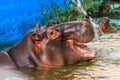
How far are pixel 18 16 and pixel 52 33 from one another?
243 centimetres

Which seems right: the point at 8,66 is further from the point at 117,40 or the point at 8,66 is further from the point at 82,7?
the point at 82,7

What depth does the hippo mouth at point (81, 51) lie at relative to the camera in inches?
160

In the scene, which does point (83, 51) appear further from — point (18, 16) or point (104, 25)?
point (18, 16)

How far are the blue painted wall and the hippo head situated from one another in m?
2.02

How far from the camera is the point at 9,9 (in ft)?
20.4

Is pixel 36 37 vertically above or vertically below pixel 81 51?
above

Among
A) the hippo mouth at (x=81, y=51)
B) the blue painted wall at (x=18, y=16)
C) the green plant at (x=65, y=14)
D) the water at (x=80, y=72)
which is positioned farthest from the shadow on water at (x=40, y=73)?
the green plant at (x=65, y=14)

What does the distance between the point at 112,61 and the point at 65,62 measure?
50 cm

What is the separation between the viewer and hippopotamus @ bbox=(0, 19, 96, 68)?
13.1ft

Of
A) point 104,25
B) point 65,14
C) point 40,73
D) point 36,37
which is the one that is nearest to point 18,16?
point 65,14

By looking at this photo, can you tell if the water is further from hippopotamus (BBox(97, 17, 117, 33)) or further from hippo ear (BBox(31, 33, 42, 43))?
hippopotamus (BBox(97, 17, 117, 33))

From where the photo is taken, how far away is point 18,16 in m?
6.35

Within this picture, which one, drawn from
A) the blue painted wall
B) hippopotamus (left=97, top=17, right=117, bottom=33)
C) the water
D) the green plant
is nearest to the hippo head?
the water

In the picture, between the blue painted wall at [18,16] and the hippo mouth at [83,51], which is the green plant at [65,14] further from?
A: the hippo mouth at [83,51]
